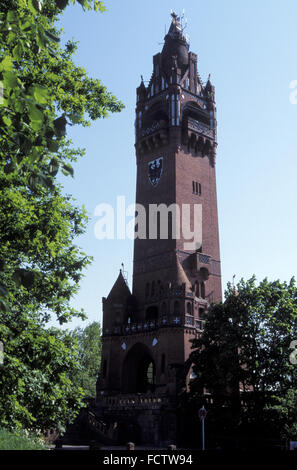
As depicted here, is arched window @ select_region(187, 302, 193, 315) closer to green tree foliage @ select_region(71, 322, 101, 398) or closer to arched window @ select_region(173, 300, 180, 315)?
arched window @ select_region(173, 300, 180, 315)

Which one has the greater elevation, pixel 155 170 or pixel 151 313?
pixel 155 170

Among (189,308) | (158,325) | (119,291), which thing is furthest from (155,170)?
(158,325)

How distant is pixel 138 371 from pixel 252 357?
19.4m

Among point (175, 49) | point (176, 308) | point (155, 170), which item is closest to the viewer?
point (176, 308)

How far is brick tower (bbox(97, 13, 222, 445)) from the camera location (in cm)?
4008

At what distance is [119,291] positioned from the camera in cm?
4909

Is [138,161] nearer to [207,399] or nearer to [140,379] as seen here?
[140,379]

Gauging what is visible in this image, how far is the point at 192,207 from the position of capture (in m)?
50.7

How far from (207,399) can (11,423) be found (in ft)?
83.9

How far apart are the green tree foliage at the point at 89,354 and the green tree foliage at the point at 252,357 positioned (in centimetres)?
3942

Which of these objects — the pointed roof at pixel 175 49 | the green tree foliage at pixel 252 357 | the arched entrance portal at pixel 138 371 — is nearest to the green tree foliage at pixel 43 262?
the green tree foliage at pixel 252 357

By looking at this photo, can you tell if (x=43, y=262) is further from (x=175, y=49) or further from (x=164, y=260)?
(x=175, y=49)

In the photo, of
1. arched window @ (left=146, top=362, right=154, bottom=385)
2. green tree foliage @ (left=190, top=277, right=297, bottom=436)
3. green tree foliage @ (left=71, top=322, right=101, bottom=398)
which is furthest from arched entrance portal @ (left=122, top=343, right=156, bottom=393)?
green tree foliage @ (left=71, top=322, right=101, bottom=398)
